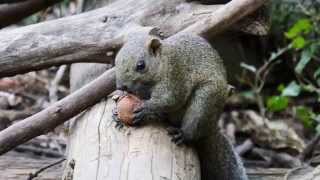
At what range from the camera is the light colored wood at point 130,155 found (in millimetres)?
2889

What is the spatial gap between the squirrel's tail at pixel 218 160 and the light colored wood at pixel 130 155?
0.16 metres

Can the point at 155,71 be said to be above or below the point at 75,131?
above

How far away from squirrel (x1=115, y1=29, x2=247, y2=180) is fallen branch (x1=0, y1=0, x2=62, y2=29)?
5.52 ft

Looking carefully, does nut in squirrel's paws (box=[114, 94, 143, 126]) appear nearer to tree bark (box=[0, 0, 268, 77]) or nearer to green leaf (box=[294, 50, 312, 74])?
tree bark (box=[0, 0, 268, 77])

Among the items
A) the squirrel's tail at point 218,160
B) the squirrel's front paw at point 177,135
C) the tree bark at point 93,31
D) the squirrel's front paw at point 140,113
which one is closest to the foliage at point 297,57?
the tree bark at point 93,31

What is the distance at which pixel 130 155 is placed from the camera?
2.99 m

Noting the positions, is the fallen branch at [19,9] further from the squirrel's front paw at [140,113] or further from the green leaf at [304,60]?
the green leaf at [304,60]

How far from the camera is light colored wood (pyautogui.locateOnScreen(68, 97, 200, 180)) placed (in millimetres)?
2889

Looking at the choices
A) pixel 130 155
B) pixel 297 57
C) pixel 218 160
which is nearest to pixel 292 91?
pixel 297 57

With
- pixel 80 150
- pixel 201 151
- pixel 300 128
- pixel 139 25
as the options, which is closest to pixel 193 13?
pixel 139 25

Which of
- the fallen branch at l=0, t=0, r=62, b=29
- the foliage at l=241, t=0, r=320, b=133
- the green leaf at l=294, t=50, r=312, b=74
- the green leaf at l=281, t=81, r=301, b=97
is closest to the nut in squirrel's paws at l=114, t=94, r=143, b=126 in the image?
the fallen branch at l=0, t=0, r=62, b=29

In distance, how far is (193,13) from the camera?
13.7 feet

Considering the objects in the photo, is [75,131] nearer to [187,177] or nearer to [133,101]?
[133,101]

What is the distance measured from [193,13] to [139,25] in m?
0.37
